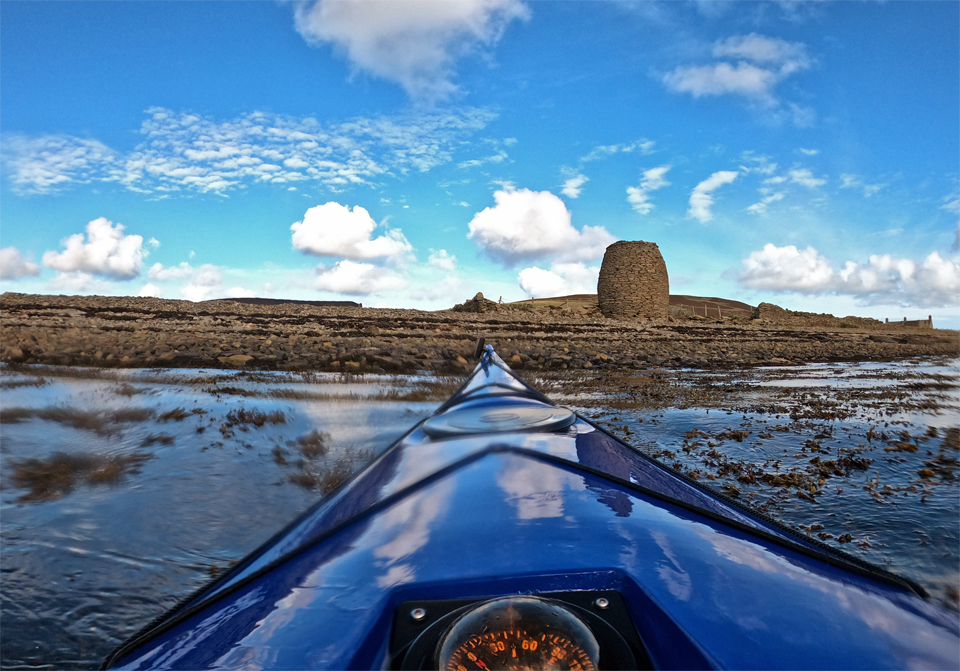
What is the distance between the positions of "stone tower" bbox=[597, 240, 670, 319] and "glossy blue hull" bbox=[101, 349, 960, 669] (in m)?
28.3

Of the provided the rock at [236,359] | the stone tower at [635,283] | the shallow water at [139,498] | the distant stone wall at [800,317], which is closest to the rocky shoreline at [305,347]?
the rock at [236,359]

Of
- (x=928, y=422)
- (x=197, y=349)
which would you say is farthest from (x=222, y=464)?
(x=197, y=349)

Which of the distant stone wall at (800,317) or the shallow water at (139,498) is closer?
the shallow water at (139,498)

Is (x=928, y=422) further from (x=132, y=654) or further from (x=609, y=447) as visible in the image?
(x=132, y=654)

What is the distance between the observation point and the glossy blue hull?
2.41 feet

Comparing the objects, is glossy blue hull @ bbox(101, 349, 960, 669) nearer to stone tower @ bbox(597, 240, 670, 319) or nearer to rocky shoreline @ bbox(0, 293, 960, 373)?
rocky shoreline @ bbox(0, 293, 960, 373)

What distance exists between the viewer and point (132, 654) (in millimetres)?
883

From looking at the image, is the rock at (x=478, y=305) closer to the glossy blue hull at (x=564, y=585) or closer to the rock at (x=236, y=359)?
the rock at (x=236, y=359)

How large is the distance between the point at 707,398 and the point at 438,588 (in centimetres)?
573

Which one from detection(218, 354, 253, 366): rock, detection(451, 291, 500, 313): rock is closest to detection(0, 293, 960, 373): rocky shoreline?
detection(218, 354, 253, 366): rock

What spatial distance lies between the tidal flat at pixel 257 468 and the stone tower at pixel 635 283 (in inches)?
883

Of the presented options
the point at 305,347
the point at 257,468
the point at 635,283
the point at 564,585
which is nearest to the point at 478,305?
the point at 635,283

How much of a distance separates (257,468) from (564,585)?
303 cm

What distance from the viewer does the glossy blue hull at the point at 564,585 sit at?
73 centimetres
